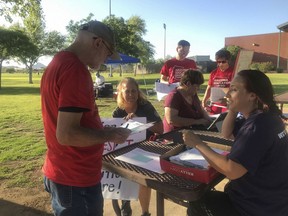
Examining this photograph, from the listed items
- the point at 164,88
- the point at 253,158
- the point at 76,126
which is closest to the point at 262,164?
the point at 253,158

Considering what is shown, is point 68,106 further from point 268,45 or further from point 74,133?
point 268,45

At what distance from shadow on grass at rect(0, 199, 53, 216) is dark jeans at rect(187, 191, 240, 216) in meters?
1.91

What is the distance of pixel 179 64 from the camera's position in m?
5.54

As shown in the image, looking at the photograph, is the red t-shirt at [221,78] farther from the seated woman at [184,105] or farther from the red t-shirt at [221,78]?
the seated woman at [184,105]

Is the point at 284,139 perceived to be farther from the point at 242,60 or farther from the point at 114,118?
the point at 242,60

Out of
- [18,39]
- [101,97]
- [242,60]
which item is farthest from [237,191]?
[18,39]

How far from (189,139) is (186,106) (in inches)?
66.6

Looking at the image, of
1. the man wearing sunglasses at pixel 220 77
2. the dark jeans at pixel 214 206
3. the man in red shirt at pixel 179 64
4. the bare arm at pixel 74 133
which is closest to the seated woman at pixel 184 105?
the man wearing sunglasses at pixel 220 77

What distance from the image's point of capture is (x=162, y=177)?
1860 mm

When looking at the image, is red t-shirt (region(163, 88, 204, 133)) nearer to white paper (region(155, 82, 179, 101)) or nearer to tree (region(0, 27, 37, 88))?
white paper (region(155, 82, 179, 101))

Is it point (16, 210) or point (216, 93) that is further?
point (216, 93)

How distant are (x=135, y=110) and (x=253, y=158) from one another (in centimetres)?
183

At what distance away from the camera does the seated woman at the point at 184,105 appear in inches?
138

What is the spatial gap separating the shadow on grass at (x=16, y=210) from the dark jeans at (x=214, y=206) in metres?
1.91
